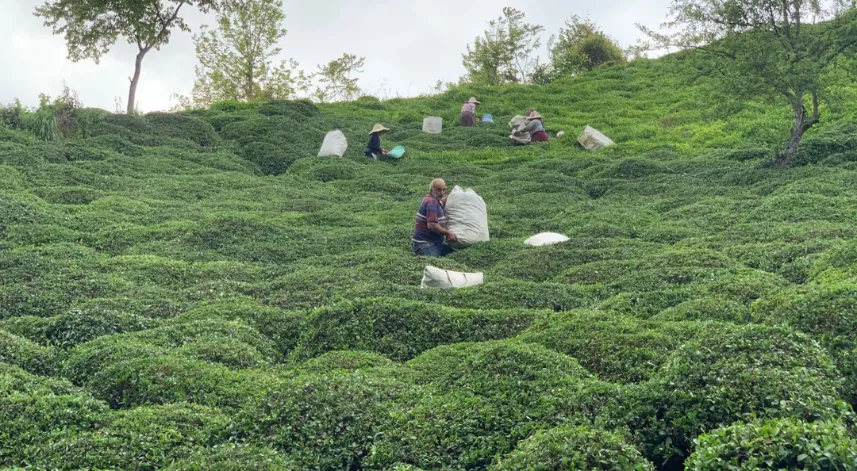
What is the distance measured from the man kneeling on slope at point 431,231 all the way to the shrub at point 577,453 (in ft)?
28.4

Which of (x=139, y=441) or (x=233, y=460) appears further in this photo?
(x=139, y=441)

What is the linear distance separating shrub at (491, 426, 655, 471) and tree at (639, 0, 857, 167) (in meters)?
14.8

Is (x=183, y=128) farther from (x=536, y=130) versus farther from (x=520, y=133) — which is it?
(x=536, y=130)

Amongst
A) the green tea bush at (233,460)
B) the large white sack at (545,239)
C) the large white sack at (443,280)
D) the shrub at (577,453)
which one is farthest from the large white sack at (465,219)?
the shrub at (577,453)

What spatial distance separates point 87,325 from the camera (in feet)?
31.4

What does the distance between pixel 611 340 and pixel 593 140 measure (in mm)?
19152

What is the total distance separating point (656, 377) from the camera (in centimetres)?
679

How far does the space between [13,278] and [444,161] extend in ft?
51.5

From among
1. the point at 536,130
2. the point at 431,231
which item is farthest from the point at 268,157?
the point at 431,231

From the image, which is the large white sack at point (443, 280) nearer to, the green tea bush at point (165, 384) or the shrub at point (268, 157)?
the green tea bush at point (165, 384)

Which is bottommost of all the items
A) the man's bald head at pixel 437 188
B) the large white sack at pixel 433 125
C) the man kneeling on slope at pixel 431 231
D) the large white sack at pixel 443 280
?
the large white sack at pixel 443 280

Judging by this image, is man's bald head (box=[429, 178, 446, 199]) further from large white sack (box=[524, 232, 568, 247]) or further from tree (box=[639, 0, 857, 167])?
tree (box=[639, 0, 857, 167])

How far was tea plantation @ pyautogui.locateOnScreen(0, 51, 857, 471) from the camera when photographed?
20.7 feet

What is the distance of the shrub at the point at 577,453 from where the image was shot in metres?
5.44
